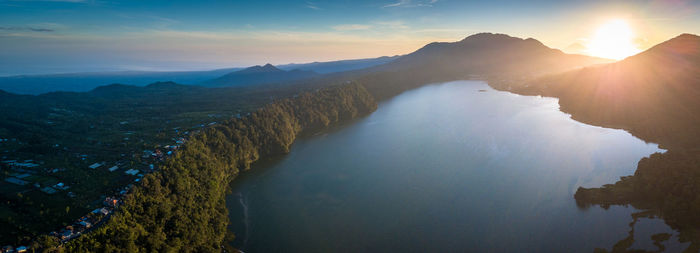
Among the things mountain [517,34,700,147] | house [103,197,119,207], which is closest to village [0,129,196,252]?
house [103,197,119,207]

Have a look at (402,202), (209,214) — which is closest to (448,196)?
(402,202)

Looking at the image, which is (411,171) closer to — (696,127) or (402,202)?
A: (402,202)

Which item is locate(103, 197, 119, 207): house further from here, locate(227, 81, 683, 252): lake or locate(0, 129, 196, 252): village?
locate(227, 81, 683, 252): lake

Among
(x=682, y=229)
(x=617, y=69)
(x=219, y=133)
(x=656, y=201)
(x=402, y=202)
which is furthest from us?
(x=617, y=69)

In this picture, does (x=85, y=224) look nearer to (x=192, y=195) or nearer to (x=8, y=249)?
(x=8, y=249)

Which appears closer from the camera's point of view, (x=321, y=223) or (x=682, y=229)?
(x=682, y=229)

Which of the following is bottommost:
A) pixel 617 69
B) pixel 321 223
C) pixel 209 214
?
pixel 321 223

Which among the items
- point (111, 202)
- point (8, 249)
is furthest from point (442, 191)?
point (8, 249)
